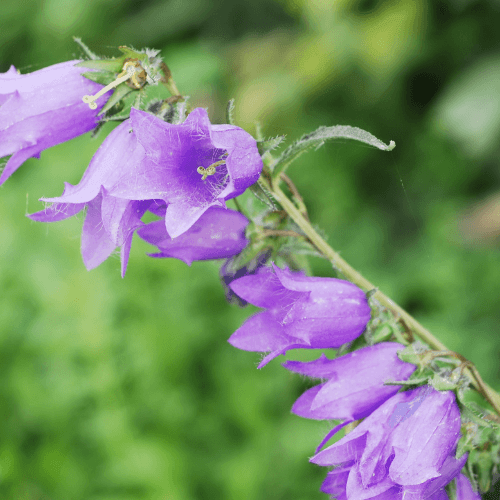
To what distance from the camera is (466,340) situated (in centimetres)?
241

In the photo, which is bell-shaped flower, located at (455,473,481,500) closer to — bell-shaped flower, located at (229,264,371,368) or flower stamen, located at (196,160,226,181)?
bell-shaped flower, located at (229,264,371,368)

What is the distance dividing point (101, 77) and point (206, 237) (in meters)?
0.34

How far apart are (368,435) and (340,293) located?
10.1 inches

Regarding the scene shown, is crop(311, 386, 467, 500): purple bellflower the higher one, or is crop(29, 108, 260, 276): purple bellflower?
crop(29, 108, 260, 276): purple bellflower

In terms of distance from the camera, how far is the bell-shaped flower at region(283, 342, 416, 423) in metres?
1.04

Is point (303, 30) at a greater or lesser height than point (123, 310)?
greater

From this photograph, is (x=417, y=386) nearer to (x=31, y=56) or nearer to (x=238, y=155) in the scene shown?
(x=238, y=155)

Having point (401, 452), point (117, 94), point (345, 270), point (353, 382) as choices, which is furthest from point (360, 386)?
point (117, 94)

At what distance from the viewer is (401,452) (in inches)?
37.5

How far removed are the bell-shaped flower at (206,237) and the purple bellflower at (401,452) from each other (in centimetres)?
41

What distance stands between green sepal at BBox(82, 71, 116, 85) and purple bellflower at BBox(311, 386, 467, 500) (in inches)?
28.2

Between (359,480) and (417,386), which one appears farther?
(417,386)

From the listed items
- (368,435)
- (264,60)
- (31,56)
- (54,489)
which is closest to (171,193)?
(368,435)

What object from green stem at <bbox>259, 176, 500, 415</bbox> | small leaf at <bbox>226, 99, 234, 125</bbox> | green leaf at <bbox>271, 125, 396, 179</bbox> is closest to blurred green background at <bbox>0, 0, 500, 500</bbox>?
green stem at <bbox>259, 176, 500, 415</bbox>
